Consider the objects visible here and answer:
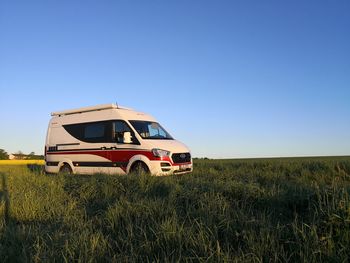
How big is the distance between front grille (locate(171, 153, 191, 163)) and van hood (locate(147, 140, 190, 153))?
0.46 feet

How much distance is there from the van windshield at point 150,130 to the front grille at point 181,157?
1093 millimetres

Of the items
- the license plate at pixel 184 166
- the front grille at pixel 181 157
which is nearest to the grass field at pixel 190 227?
the front grille at pixel 181 157

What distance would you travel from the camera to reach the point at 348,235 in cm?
455

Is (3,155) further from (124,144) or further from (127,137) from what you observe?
(127,137)

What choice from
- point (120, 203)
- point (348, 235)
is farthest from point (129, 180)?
point (348, 235)

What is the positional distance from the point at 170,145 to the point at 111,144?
2.29 meters

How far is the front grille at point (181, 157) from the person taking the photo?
1416 centimetres

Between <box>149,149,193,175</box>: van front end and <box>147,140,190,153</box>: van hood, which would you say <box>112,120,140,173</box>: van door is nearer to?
<box>147,140,190,153</box>: van hood

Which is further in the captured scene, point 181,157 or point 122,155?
point 122,155

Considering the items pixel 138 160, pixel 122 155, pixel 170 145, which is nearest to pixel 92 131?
pixel 122 155

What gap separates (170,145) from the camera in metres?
14.4

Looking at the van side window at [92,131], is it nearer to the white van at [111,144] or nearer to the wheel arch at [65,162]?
the white van at [111,144]

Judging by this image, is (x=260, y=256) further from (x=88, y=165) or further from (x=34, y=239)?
(x=88, y=165)

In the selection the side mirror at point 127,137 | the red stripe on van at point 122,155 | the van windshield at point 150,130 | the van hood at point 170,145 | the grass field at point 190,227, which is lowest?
the grass field at point 190,227
